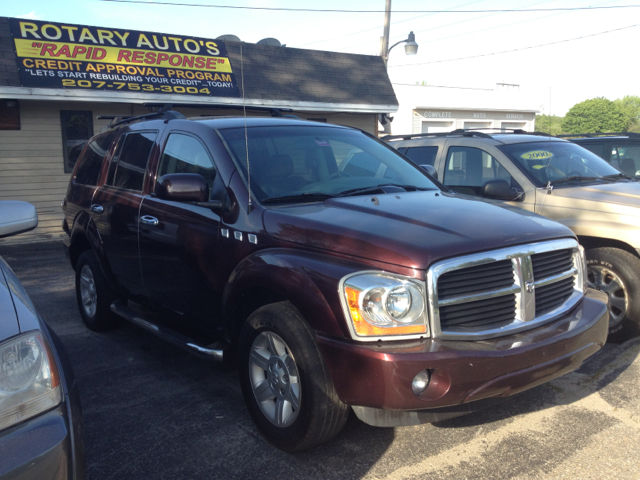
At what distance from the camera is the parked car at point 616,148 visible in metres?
7.92

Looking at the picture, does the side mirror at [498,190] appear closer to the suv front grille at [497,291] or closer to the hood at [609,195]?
the hood at [609,195]

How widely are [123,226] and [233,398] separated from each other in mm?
1739

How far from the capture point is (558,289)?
10.9ft

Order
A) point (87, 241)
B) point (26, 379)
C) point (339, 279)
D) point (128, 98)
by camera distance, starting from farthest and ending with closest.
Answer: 1. point (128, 98)
2. point (87, 241)
3. point (339, 279)
4. point (26, 379)

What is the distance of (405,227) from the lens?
3.01 metres

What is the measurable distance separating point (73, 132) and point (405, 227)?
11519mm

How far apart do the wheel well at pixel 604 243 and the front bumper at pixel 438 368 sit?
239cm

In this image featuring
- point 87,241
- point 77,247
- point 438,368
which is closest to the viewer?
point 438,368

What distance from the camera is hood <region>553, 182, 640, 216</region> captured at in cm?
489

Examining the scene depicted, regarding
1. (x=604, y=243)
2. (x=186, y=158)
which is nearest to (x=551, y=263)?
(x=604, y=243)

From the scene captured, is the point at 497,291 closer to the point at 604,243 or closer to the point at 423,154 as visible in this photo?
the point at 604,243

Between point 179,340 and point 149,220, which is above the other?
point 149,220

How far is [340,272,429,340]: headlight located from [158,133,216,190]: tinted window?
5.18 feet

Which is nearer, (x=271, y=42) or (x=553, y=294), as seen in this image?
(x=553, y=294)
